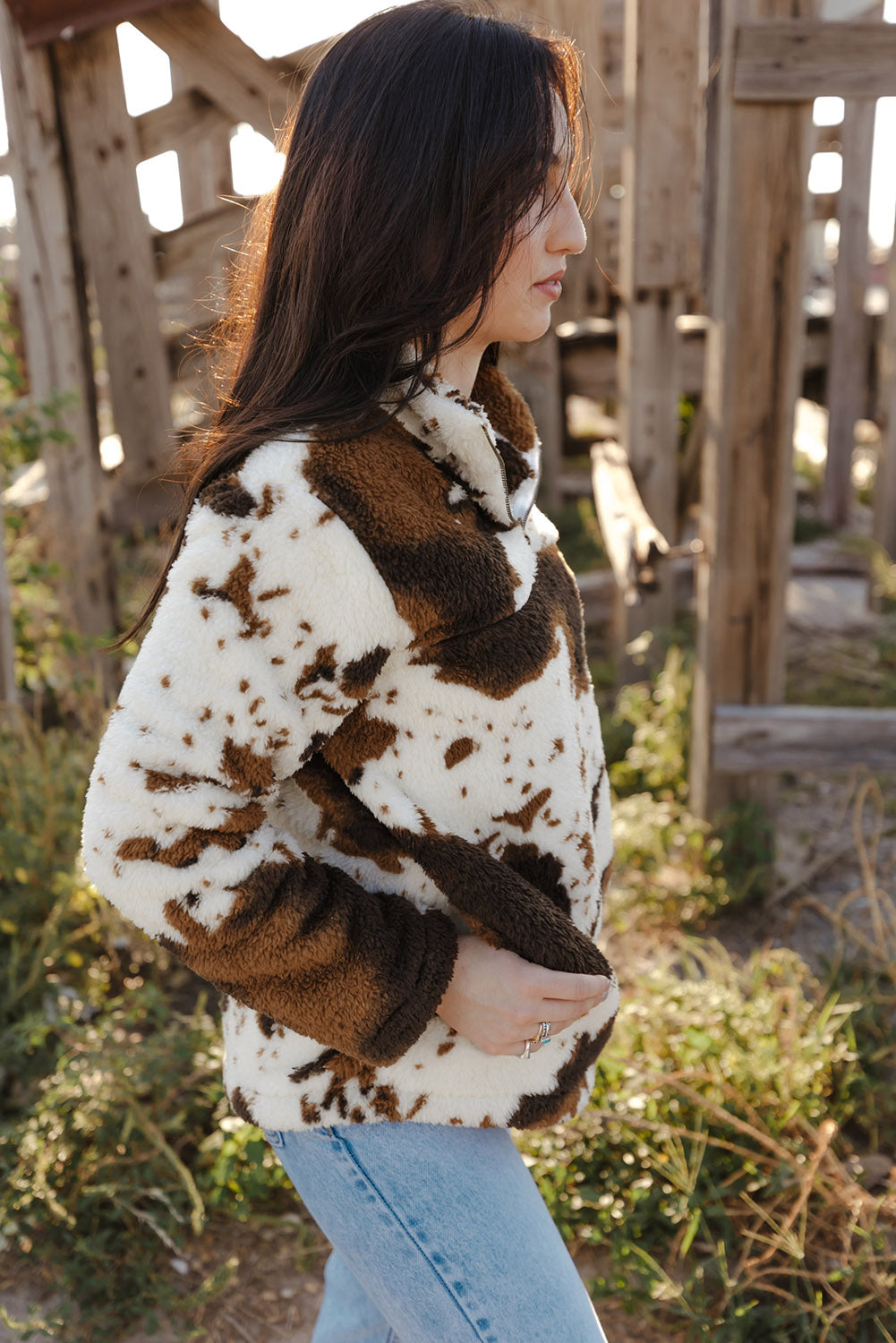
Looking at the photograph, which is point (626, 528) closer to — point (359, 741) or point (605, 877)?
point (605, 877)

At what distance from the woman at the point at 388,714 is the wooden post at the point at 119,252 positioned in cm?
252

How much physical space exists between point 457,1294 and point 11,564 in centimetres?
298

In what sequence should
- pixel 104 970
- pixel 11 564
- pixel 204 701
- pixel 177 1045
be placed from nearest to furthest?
pixel 204 701
pixel 177 1045
pixel 104 970
pixel 11 564

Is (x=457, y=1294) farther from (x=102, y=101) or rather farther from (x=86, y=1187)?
(x=102, y=101)

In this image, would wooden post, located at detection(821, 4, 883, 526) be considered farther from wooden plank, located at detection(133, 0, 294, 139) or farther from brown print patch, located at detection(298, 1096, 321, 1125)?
brown print patch, located at detection(298, 1096, 321, 1125)

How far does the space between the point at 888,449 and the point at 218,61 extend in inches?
154

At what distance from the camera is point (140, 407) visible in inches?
159

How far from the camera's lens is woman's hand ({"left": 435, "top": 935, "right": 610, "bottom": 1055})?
1.11 m

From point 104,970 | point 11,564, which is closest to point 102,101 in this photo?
point 11,564

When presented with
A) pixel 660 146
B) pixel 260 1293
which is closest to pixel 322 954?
pixel 260 1293

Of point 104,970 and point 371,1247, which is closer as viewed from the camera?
point 371,1247

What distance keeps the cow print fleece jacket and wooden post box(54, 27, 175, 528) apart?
258cm

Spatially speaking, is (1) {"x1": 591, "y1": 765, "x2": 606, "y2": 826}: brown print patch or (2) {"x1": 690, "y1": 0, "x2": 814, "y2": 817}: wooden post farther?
(2) {"x1": 690, "y1": 0, "x2": 814, "y2": 817}: wooden post

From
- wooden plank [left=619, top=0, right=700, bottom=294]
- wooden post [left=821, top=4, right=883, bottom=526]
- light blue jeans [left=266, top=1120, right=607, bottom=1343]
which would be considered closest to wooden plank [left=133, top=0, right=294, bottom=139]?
wooden plank [left=619, top=0, right=700, bottom=294]
